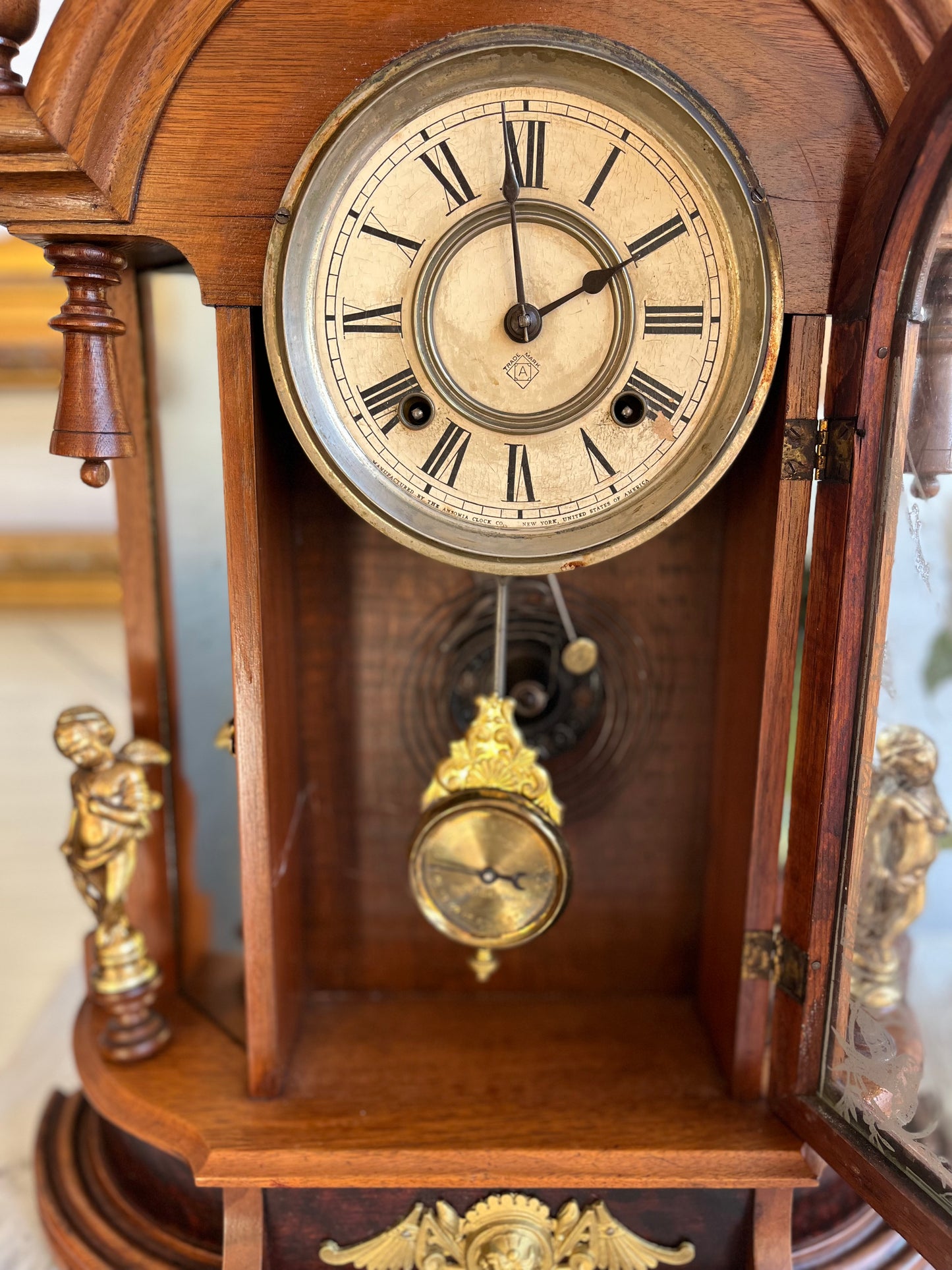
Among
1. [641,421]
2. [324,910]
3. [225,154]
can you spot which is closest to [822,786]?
[641,421]

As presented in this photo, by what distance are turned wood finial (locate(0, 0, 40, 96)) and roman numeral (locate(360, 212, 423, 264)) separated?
29 centimetres

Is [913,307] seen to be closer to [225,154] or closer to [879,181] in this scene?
[879,181]

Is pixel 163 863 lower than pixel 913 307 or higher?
lower

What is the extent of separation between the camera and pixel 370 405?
0.89 metres

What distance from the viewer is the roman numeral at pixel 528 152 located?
2.77ft

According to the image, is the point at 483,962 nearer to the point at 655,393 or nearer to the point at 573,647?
the point at 573,647

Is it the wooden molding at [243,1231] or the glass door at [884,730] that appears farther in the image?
the wooden molding at [243,1231]

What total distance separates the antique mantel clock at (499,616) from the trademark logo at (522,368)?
1 centimetres

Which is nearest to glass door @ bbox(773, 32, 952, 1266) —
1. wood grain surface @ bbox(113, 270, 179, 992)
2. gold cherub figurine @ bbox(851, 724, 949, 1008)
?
gold cherub figurine @ bbox(851, 724, 949, 1008)

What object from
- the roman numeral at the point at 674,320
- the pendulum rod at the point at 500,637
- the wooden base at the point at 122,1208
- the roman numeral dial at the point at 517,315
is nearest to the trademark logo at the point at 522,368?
the roman numeral dial at the point at 517,315

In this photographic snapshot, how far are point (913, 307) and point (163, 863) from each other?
103 cm

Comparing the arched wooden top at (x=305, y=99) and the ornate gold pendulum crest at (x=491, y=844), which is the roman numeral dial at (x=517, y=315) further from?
the ornate gold pendulum crest at (x=491, y=844)

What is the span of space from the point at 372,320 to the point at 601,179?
0.23m

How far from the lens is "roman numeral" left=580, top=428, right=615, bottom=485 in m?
0.90
